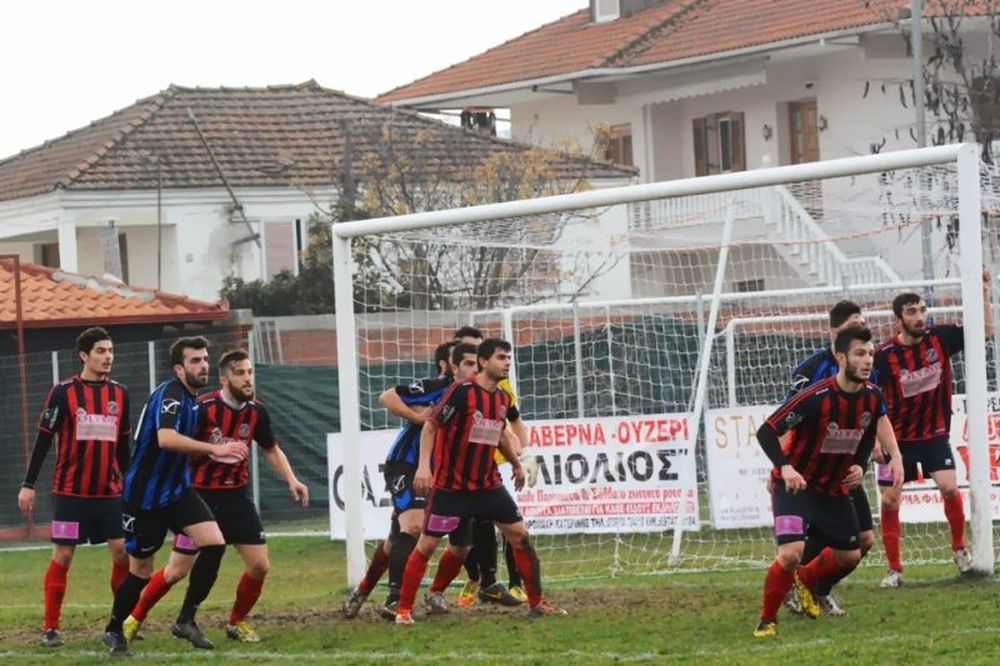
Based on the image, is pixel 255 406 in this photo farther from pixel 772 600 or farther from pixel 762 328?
pixel 762 328

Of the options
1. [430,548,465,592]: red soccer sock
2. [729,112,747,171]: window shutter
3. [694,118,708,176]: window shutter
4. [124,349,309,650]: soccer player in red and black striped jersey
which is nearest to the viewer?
[124,349,309,650]: soccer player in red and black striped jersey

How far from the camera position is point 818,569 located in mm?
11539

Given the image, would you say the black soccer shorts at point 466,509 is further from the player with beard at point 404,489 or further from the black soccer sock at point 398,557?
the black soccer sock at point 398,557

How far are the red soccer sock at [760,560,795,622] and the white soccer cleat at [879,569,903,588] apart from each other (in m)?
2.46

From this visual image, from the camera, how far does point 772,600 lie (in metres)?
10.8

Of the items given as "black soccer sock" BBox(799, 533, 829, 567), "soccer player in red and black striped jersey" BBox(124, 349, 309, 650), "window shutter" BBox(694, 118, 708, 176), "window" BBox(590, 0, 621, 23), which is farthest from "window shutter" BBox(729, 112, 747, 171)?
"black soccer sock" BBox(799, 533, 829, 567)

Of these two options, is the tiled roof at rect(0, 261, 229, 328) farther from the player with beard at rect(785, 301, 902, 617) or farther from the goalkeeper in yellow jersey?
the player with beard at rect(785, 301, 902, 617)

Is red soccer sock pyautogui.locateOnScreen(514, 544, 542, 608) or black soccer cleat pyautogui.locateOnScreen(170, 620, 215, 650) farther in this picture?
red soccer sock pyautogui.locateOnScreen(514, 544, 542, 608)

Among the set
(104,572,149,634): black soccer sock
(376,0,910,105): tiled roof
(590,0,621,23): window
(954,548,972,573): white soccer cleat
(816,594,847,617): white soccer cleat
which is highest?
(590,0,621,23): window

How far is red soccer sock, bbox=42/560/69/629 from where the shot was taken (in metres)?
12.6

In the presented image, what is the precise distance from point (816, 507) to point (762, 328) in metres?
8.41

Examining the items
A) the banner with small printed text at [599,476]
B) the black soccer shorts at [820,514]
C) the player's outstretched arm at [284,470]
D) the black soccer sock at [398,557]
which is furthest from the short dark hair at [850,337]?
the banner with small printed text at [599,476]

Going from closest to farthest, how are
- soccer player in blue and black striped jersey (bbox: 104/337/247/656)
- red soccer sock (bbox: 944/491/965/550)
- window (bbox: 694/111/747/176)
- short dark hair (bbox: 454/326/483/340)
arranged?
1. soccer player in blue and black striped jersey (bbox: 104/337/247/656)
2. red soccer sock (bbox: 944/491/965/550)
3. short dark hair (bbox: 454/326/483/340)
4. window (bbox: 694/111/747/176)

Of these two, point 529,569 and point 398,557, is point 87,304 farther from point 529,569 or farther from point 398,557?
point 529,569
